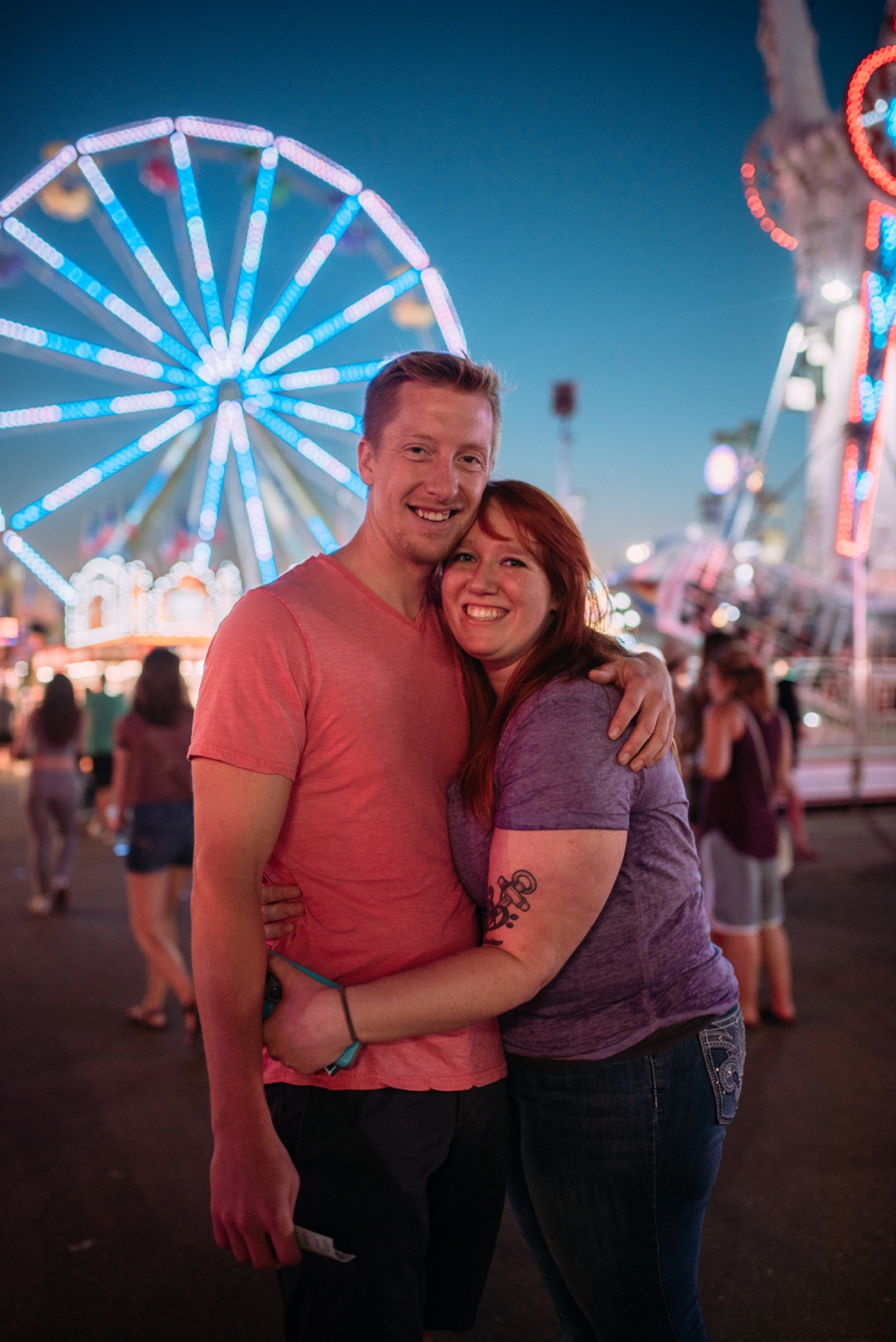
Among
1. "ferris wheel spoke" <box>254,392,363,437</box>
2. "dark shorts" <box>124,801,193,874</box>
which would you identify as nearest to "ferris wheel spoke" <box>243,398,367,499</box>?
"ferris wheel spoke" <box>254,392,363,437</box>

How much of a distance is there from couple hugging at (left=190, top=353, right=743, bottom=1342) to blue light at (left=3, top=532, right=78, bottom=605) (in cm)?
1179

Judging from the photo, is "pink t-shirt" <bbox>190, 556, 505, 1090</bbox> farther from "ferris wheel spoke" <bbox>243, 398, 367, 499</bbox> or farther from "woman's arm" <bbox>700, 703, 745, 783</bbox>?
"ferris wheel spoke" <bbox>243, 398, 367, 499</bbox>

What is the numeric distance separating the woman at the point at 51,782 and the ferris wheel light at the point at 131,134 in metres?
8.71

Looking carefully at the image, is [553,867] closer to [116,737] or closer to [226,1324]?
[226,1324]

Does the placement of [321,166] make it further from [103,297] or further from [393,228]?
[103,297]

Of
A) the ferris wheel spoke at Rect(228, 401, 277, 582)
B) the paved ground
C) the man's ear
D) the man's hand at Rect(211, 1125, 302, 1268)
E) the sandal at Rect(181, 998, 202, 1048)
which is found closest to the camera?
the man's hand at Rect(211, 1125, 302, 1268)

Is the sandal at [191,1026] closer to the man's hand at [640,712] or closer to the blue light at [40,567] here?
the man's hand at [640,712]

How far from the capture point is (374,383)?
1.81 meters

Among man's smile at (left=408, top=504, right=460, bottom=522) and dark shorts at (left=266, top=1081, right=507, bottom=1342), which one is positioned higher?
man's smile at (left=408, top=504, right=460, bottom=522)

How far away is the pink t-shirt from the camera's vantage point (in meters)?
1.45

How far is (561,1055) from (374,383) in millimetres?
1328

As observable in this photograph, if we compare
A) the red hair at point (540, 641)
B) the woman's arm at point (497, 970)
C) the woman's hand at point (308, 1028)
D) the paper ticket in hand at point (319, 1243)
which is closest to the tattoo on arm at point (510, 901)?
the woman's arm at point (497, 970)

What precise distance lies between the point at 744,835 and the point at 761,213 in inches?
814

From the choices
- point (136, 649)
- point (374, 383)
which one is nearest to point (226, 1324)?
point (374, 383)
